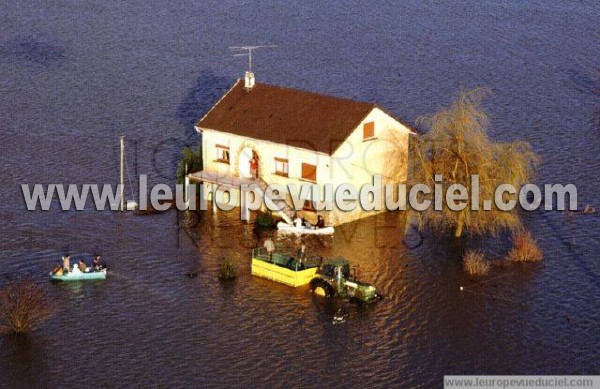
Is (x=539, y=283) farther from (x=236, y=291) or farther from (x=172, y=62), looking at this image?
(x=172, y=62)

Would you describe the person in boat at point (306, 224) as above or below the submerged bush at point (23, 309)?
above

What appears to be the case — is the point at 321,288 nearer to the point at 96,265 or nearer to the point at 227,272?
the point at 227,272

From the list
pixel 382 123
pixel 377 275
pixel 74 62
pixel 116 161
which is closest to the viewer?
pixel 377 275

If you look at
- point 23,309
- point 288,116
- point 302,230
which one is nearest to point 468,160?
point 302,230

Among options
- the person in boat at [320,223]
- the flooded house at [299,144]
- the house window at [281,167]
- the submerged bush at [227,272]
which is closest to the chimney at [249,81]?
the flooded house at [299,144]

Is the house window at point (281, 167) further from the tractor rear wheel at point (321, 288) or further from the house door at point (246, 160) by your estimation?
the tractor rear wheel at point (321, 288)

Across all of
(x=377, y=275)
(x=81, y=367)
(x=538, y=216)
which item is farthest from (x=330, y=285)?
(x=538, y=216)

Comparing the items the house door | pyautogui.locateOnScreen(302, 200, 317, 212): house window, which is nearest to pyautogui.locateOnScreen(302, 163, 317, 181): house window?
pyautogui.locateOnScreen(302, 200, 317, 212): house window
